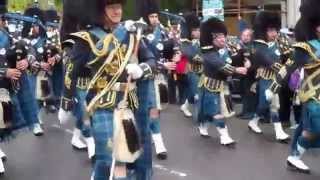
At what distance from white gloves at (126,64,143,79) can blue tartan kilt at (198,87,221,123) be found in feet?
12.0

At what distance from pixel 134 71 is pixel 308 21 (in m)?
2.56

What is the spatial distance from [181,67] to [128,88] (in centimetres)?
683

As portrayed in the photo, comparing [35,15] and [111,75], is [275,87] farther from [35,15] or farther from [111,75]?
[35,15]

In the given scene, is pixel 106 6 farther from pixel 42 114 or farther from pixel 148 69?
pixel 42 114

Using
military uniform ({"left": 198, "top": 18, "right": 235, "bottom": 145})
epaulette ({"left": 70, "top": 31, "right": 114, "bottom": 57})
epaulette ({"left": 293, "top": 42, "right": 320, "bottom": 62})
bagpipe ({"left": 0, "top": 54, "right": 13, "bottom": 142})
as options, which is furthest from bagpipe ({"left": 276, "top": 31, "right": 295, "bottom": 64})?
epaulette ({"left": 70, "top": 31, "right": 114, "bottom": 57})

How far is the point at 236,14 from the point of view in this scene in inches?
752

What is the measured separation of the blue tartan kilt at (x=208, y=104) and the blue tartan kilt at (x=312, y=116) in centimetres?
201

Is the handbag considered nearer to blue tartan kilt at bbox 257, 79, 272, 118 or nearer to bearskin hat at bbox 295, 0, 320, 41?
bearskin hat at bbox 295, 0, 320, 41

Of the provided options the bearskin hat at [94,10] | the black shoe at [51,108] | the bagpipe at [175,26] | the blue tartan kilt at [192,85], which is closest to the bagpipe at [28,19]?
→ the black shoe at [51,108]

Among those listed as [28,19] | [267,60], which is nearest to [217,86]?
[267,60]

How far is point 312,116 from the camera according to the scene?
236 inches

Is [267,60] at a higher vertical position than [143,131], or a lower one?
higher

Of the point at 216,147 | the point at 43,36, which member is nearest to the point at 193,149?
the point at 216,147

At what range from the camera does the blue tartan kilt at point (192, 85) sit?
395 inches
